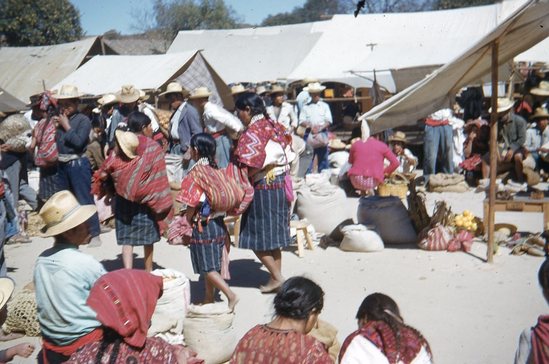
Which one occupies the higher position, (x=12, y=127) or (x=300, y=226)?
(x=12, y=127)

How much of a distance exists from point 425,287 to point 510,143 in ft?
18.6

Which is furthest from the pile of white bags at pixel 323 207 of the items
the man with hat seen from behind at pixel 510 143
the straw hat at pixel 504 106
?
the straw hat at pixel 504 106

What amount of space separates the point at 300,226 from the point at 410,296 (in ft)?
6.21

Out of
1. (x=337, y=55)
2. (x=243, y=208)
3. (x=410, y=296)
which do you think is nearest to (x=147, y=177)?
(x=243, y=208)

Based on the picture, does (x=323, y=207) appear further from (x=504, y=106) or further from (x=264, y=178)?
(x=504, y=106)

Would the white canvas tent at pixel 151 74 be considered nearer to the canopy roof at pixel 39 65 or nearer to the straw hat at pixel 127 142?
the canopy roof at pixel 39 65

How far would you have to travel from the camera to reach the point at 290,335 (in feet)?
10.0

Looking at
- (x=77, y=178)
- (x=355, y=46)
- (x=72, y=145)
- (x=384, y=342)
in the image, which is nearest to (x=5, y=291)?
(x=384, y=342)

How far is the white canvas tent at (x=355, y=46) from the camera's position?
1600 cm

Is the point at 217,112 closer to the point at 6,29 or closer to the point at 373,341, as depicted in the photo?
the point at 373,341

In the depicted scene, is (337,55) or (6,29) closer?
(337,55)

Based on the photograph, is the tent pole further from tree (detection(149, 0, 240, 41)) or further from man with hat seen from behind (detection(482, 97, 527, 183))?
tree (detection(149, 0, 240, 41))

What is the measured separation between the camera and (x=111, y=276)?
10.2 ft

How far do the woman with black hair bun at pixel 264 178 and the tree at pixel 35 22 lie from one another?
28.0m
